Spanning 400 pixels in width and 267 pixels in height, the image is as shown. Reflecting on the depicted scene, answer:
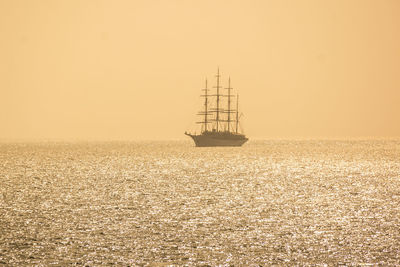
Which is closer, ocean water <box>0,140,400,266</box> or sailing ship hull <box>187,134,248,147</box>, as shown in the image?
ocean water <box>0,140,400,266</box>

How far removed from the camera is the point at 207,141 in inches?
7279

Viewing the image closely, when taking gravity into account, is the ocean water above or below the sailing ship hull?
below

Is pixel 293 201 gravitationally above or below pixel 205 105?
below

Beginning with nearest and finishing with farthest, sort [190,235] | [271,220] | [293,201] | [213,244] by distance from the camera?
1. [213,244]
2. [190,235]
3. [271,220]
4. [293,201]

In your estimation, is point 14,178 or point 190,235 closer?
point 190,235

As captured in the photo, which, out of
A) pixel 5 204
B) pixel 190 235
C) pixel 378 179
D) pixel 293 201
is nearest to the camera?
pixel 190 235

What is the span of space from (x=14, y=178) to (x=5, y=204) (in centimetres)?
3318

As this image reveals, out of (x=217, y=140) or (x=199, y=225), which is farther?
(x=217, y=140)

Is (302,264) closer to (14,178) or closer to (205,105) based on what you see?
(14,178)

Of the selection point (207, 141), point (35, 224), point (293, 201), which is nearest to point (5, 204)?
point (35, 224)

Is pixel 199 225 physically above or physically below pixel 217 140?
below

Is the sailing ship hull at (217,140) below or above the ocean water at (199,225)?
above

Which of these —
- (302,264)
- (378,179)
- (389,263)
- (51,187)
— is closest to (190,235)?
(302,264)

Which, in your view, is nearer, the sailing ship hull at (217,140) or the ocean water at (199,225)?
the ocean water at (199,225)
